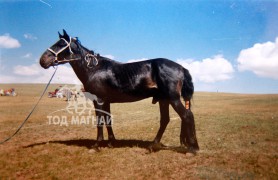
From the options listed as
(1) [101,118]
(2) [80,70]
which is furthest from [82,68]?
(1) [101,118]

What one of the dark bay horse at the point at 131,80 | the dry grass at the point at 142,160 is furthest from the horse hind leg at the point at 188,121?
the dry grass at the point at 142,160

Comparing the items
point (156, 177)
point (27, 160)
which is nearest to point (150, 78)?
point (156, 177)

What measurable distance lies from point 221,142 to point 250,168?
122 inches

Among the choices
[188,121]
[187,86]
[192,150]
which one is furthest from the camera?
[187,86]

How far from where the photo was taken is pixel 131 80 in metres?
7.87

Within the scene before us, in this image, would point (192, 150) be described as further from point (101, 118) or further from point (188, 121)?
point (101, 118)

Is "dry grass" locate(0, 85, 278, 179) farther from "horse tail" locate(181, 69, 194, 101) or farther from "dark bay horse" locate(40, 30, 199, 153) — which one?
"horse tail" locate(181, 69, 194, 101)

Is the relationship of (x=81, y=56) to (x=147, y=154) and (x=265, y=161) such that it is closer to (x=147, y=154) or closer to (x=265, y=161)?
(x=147, y=154)

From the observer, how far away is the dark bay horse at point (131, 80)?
7465 millimetres

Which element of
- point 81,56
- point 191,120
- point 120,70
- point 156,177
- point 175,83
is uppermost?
point 81,56

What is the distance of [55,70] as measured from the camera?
8.60 m

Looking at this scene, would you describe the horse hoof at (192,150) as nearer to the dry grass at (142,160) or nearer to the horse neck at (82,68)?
the dry grass at (142,160)

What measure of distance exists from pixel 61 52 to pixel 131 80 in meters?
2.72

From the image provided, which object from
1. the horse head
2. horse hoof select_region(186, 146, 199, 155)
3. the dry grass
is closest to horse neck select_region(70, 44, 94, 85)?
the horse head
